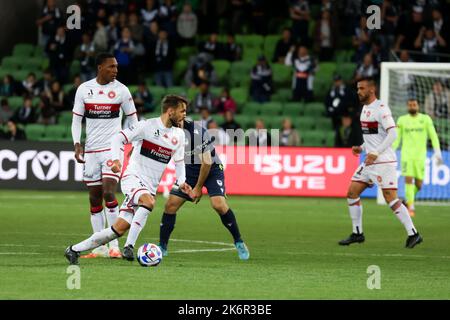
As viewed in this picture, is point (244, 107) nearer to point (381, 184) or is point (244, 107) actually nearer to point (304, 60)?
point (304, 60)

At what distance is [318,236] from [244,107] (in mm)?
12793

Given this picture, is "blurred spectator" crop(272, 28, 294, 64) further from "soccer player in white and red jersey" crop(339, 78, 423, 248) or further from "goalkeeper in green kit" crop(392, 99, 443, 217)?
"soccer player in white and red jersey" crop(339, 78, 423, 248)

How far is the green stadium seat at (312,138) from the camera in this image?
28.4m

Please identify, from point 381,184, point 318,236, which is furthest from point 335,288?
point 318,236

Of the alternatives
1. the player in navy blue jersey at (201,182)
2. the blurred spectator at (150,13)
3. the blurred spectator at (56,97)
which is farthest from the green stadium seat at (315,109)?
the player in navy blue jersey at (201,182)

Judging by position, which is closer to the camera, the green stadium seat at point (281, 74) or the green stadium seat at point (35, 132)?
the green stadium seat at point (35, 132)

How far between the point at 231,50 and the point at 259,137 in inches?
187

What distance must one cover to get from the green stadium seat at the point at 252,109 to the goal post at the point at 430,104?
16.1 ft

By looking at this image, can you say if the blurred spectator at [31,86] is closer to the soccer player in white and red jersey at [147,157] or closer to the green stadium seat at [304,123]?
the green stadium seat at [304,123]

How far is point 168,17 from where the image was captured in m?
31.2

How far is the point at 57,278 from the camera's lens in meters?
11.3

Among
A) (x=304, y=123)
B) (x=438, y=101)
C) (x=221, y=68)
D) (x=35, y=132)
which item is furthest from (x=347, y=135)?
(x=35, y=132)

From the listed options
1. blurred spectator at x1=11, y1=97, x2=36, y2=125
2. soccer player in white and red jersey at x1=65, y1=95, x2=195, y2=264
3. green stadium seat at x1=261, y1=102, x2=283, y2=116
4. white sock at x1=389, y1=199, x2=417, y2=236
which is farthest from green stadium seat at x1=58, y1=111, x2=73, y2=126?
soccer player in white and red jersey at x1=65, y1=95, x2=195, y2=264

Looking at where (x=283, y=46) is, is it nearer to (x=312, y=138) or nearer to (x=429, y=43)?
(x=312, y=138)
